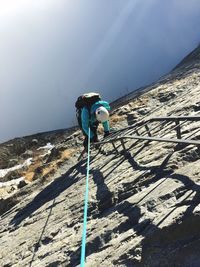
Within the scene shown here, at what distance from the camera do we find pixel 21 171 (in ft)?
94.0

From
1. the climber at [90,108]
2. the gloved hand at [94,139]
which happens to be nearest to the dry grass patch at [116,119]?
the gloved hand at [94,139]

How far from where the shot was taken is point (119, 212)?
9.49m

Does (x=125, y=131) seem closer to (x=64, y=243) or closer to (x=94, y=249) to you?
(x=64, y=243)

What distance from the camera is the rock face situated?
7.44 metres

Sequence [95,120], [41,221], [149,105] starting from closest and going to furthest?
[41,221], [95,120], [149,105]

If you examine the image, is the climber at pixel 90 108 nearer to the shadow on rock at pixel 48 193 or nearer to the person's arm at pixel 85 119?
the person's arm at pixel 85 119

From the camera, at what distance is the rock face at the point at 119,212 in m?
7.44

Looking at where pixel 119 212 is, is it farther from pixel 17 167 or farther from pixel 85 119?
pixel 17 167

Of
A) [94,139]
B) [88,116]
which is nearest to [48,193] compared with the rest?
[94,139]

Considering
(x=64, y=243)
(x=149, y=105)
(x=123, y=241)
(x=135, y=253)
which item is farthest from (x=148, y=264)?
(x=149, y=105)

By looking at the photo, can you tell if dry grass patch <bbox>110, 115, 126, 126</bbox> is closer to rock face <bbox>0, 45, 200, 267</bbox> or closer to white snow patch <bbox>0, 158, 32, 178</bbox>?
rock face <bbox>0, 45, 200, 267</bbox>

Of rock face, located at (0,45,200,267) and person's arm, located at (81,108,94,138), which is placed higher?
person's arm, located at (81,108,94,138)

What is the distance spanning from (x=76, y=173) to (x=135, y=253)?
991 cm

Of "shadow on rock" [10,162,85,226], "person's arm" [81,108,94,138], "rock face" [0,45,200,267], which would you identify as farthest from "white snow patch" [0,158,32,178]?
"person's arm" [81,108,94,138]
